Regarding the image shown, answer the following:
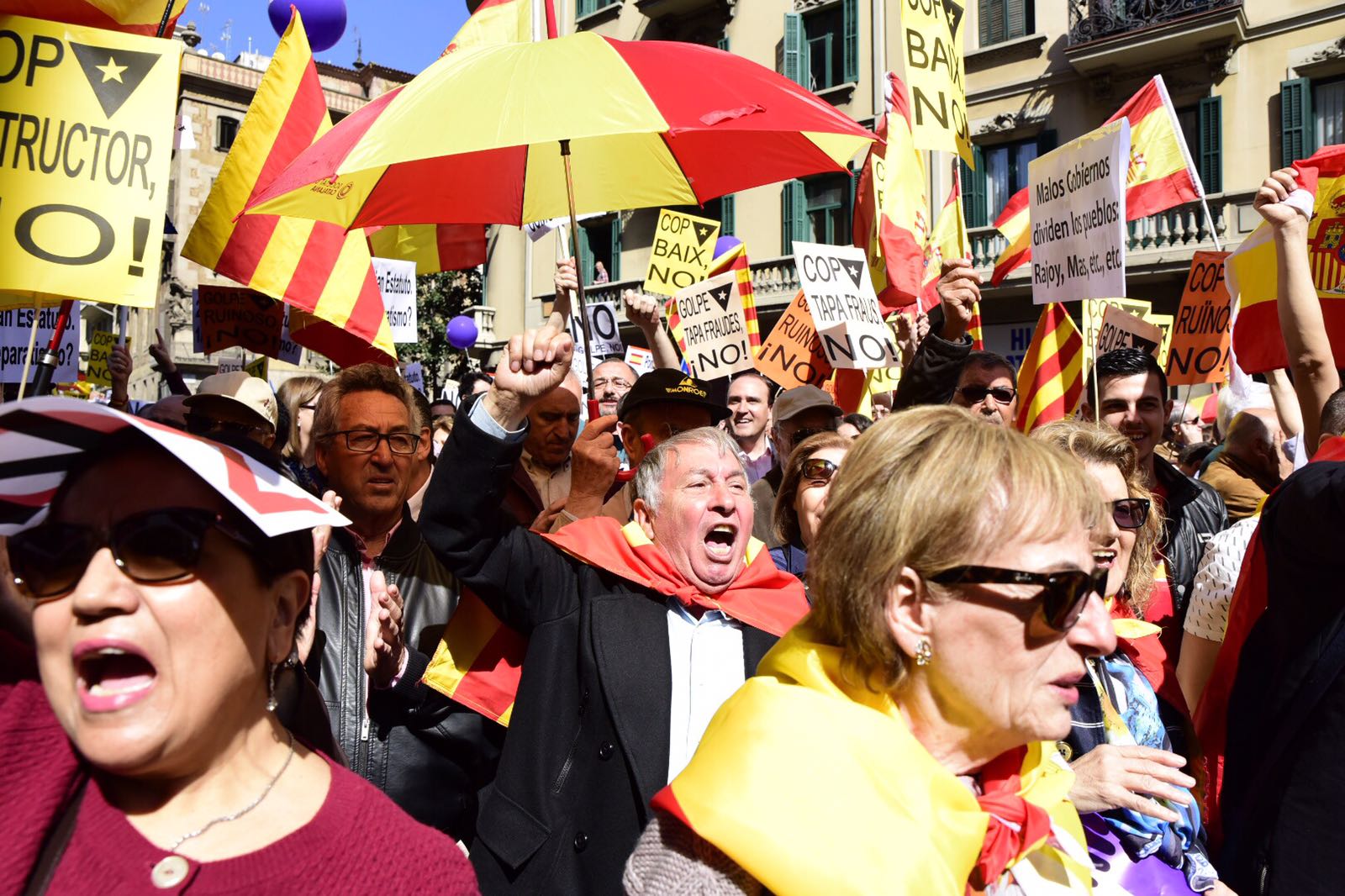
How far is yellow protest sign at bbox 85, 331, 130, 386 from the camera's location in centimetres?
830

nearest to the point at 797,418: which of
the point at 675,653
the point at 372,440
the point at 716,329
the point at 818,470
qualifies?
the point at 818,470

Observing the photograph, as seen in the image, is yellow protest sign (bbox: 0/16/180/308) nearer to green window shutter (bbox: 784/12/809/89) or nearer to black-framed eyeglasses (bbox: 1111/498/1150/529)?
black-framed eyeglasses (bbox: 1111/498/1150/529)

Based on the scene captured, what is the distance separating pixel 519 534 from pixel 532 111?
3.87 ft

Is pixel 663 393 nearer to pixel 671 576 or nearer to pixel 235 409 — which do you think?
pixel 671 576

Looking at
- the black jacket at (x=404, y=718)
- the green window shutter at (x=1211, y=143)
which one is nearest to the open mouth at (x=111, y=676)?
the black jacket at (x=404, y=718)

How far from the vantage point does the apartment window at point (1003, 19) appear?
18984 mm

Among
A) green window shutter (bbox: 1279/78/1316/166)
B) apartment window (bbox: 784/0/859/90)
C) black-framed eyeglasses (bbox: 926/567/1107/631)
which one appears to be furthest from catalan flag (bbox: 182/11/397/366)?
apartment window (bbox: 784/0/859/90)

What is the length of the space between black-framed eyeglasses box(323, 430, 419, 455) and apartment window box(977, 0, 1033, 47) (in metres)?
18.5

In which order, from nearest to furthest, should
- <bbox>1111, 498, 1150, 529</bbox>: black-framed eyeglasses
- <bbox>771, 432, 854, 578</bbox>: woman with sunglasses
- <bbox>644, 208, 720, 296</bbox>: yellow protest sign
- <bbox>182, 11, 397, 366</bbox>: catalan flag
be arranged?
1. <bbox>1111, 498, 1150, 529</bbox>: black-framed eyeglasses
2. <bbox>771, 432, 854, 578</bbox>: woman with sunglasses
3. <bbox>182, 11, 397, 366</bbox>: catalan flag
4. <bbox>644, 208, 720, 296</bbox>: yellow protest sign

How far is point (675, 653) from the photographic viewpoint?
270 centimetres

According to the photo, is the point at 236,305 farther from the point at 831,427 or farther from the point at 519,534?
the point at 519,534

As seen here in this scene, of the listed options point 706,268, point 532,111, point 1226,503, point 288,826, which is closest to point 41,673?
point 288,826

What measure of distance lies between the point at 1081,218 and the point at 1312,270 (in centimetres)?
105

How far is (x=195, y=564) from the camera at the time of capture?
1340mm
